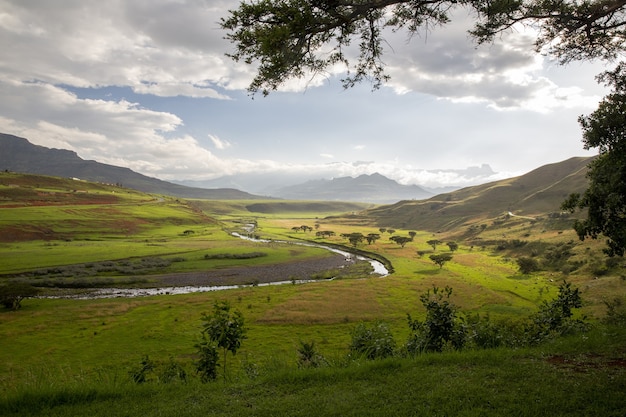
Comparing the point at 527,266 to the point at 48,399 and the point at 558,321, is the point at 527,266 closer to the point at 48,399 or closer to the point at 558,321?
the point at 558,321

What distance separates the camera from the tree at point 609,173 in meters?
17.3

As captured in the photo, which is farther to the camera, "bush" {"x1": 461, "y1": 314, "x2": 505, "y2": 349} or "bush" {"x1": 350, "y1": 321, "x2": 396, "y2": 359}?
"bush" {"x1": 350, "y1": 321, "x2": 396, "y2": 359}

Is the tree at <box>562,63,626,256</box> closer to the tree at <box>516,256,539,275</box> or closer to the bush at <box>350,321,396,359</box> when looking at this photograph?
the bush at <box>350,321,396,359</box>

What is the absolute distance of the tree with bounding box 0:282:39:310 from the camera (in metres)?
54.8

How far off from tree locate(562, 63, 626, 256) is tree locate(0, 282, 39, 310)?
7455cm

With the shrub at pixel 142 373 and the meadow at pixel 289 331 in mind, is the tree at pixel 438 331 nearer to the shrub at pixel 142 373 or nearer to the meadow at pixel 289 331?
the meadow at pixel 289 331

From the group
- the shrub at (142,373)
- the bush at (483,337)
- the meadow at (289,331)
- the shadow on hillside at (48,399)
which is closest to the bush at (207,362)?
the meadow at (289,331)

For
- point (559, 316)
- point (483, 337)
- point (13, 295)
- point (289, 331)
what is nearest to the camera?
point (483, 337)

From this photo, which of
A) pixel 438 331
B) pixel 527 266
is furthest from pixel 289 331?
pixel 527 266

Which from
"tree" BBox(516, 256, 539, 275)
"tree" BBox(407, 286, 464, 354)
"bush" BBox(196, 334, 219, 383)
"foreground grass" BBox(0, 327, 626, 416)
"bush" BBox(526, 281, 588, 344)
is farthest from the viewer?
"tree" BBox(516, 256, 539, 275)

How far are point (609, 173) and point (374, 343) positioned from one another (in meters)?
15.2

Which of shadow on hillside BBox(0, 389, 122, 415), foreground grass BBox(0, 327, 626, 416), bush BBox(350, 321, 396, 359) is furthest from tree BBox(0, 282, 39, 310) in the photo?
bush BBox(350, 321, 396, 359)

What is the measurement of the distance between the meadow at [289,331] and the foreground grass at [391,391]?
54 mm

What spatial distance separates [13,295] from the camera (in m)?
56.0
